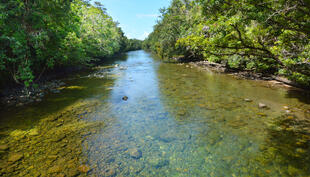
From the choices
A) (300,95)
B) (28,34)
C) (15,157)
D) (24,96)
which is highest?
(28,34)

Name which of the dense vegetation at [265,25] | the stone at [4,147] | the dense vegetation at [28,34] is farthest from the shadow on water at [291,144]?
the dense vegetation at [28,34]

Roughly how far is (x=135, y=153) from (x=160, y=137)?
1.27m

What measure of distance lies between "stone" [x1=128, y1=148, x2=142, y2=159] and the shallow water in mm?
33

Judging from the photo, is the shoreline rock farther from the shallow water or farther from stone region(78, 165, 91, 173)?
stone region(78, 165, 91, 173)

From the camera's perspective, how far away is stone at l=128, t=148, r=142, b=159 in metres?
5.39

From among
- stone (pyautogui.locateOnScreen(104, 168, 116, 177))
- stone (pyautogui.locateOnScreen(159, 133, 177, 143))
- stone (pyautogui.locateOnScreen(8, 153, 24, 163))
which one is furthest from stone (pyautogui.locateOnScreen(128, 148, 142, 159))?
stone (pyautogui.locateOnScreen(8, 153, 24, 163))

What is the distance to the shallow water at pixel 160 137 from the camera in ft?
15.8

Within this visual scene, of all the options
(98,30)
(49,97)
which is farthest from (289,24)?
(98,30)

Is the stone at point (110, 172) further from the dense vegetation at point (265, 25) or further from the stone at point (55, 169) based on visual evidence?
the dense vegetation at point (265, 25)

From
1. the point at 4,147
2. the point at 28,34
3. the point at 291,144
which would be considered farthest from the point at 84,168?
the point at 28,34

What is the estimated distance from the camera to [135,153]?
5535 mm

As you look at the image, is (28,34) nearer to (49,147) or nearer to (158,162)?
(49,147)

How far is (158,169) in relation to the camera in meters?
4.80

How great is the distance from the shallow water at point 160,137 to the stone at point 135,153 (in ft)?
0.11
